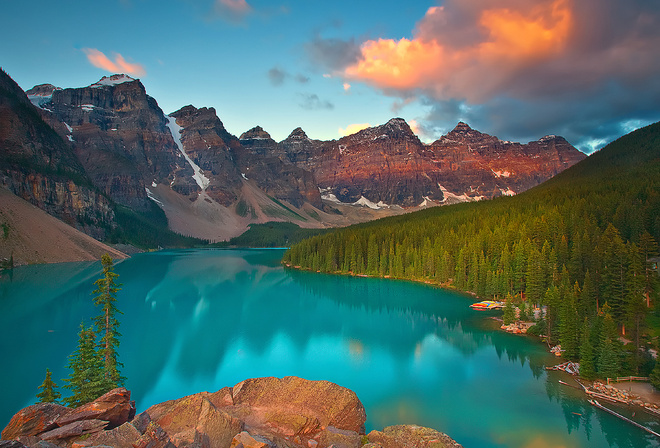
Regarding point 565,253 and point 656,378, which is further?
point 565,253

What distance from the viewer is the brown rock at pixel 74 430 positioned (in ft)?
35.2

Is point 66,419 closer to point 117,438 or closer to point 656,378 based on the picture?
point 117,438

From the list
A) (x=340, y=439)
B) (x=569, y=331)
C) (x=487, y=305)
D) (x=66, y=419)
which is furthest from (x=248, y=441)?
(x=487, y=305)

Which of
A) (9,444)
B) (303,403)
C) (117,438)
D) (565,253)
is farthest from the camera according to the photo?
(565,253)

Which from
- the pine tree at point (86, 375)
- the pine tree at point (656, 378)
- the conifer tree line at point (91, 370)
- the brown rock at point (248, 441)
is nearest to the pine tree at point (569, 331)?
the pine tree at point (656, 378)

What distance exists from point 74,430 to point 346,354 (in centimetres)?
2261

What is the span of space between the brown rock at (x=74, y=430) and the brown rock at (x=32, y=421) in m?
0.49

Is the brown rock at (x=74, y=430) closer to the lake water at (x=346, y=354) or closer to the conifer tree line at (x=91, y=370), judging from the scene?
the conifer tree line at (x=91, y=370)

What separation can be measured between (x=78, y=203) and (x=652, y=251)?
538 feet

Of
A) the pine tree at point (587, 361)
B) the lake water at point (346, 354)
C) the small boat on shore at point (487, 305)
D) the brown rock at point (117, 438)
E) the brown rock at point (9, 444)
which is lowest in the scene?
the lake water at point (346, 354)

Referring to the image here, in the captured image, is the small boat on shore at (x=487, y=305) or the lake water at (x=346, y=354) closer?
the lake water at (x=346, y=354)

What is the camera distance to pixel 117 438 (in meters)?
10.4

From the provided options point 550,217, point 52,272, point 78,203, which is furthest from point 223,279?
point 78,203

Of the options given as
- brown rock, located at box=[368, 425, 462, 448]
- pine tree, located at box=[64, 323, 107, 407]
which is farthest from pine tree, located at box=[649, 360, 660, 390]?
pine tree, located at box=[64, 323, 107, 407]
